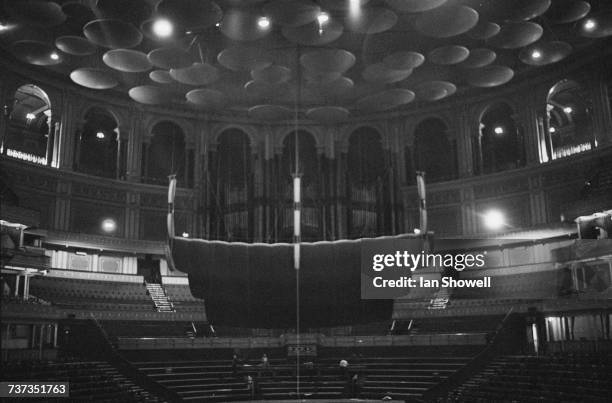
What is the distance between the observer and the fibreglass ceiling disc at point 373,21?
21.8 meters

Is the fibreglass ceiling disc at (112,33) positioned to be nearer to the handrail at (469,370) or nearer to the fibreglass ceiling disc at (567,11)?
the fibreglass ceiling disc at (567,11)

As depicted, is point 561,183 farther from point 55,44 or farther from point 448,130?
point 55,44

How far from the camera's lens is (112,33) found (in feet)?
72.0

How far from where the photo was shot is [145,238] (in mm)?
30828

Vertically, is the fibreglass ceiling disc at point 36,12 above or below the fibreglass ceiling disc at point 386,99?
above

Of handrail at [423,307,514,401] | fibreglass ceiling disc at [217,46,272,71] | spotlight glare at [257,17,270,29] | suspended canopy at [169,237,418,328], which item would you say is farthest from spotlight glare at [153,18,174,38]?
handrail at [423,307,514,401]

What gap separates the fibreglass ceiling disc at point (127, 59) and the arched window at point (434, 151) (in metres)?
14.5

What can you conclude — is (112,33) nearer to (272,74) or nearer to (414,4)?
(272,74)

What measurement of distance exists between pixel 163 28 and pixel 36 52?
6097 millimetres

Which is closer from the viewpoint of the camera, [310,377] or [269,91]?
[310,377]

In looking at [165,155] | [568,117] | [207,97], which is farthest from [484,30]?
[165,155]

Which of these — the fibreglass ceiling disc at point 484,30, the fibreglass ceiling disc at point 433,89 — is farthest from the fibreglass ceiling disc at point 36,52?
the fibreglass ceiling disc at point 484,30

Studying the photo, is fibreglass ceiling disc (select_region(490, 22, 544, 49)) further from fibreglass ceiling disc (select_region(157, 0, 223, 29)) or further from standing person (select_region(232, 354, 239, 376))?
standing person (select_region(232, 354, 239, 376))

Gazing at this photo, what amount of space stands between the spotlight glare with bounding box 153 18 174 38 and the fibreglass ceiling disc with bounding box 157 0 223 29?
13.8 inches
